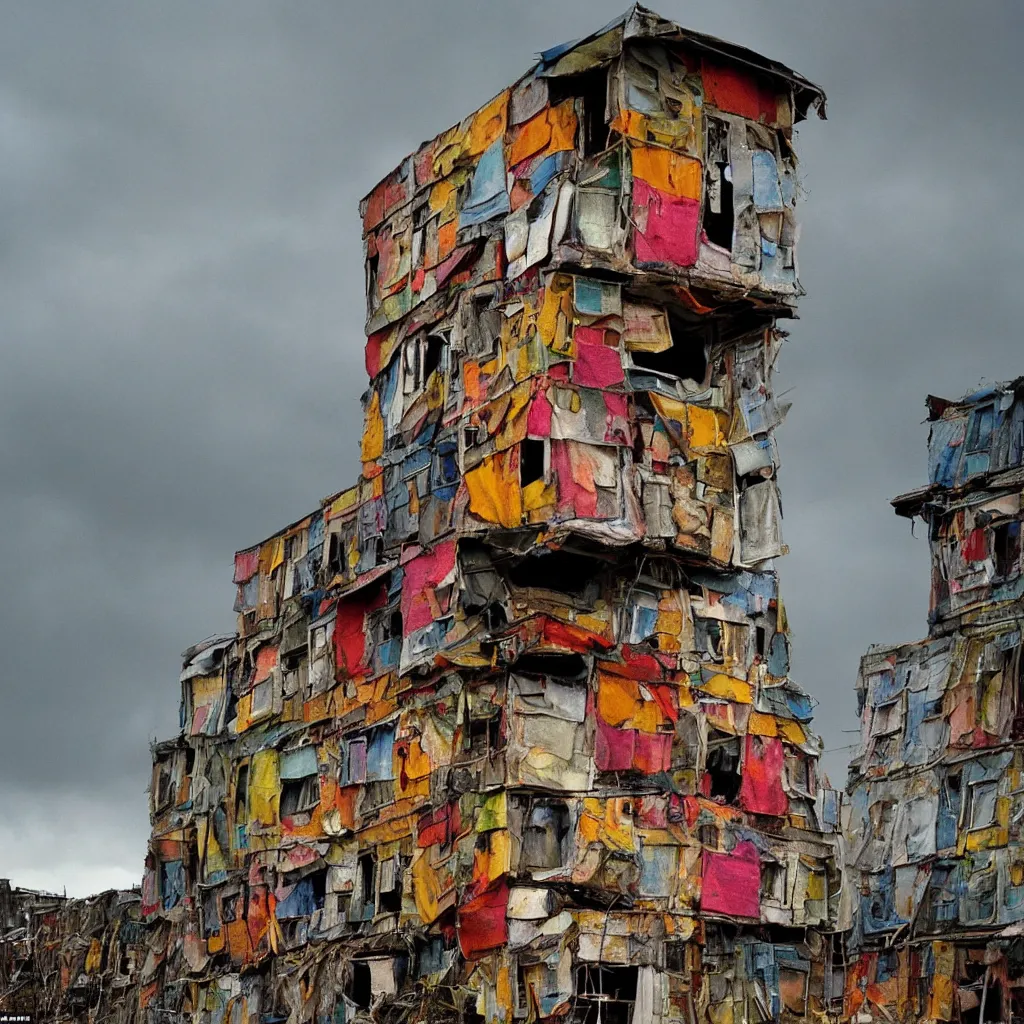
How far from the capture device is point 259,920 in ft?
153

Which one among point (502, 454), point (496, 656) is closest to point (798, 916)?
point (496, 656)

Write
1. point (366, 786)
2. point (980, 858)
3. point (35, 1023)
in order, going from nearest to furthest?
point (366, 786) < point (980, 858) < point (35, 1023)

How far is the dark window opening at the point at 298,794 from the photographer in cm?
4538

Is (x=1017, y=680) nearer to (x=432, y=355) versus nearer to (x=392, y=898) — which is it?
(x=432, y=355)

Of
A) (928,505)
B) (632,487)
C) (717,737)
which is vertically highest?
(928,505)

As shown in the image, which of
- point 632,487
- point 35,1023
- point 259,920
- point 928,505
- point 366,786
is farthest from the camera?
point 35,1023

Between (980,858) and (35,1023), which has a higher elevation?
(980,858)

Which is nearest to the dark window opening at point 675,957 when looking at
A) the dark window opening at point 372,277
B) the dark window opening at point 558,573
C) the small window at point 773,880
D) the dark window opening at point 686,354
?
the small window at point 773,880

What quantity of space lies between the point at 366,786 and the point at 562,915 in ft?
22.5

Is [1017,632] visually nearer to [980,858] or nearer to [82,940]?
[980,858]

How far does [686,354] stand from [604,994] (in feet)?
43.8

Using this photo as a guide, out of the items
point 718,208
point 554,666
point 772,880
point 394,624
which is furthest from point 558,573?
point 718,208

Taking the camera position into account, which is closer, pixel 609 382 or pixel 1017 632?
pixel 609 382

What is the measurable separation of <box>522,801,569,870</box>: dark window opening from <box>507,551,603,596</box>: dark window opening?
4.40 meters
